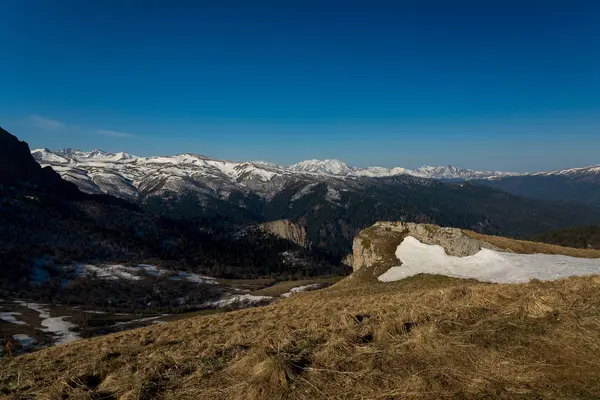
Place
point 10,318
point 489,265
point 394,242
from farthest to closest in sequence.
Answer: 1. point 10,318
2. point 394,242
3. point 489,265

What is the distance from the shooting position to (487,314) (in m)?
11.0

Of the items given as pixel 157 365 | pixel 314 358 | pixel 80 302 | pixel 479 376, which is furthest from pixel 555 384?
pixel 80 302

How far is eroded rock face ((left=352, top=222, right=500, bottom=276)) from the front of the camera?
143 ft

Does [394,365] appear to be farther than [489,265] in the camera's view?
No

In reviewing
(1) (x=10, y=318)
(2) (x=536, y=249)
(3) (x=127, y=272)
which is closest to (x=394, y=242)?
(2) (x=536, y=249)

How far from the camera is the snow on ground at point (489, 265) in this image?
32594 mm

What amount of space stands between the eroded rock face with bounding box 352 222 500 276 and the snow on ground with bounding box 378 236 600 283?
3.43ft

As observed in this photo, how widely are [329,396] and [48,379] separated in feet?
26.4

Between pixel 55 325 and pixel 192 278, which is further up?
pixel 55 325

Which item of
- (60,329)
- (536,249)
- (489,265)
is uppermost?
(536,249)

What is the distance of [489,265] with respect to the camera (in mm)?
37938

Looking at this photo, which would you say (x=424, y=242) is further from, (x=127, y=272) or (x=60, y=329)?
(x=127, y=272)

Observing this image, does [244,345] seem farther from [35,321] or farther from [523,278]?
[35,321]

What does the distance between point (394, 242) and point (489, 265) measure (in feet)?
50.9
